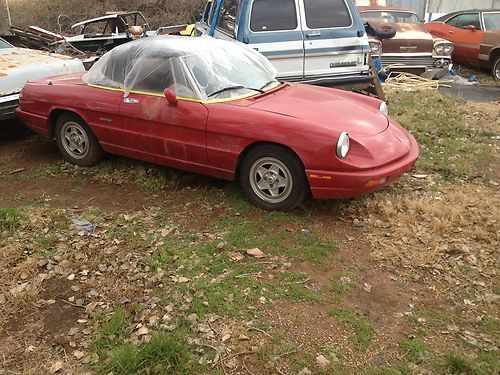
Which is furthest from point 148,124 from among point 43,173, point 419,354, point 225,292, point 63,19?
point 63,19

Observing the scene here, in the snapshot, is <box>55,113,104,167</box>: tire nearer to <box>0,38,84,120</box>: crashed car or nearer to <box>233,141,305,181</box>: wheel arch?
<box>0,38,84,120</box>: crashed car

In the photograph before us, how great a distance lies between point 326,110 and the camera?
15.0 ft

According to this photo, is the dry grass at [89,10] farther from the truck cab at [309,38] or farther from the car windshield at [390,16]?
the truck cab at [309,38]

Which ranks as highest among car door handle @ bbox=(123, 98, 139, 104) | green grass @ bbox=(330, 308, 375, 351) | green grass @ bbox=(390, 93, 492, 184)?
car door handle @ bbox=(123, 98, 139, 104)

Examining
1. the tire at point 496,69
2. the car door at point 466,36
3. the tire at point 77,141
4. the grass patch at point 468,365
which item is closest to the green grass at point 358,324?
the grass patch at point 468,365

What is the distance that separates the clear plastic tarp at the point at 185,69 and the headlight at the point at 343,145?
122cm

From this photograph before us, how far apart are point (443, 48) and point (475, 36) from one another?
196 centimetres

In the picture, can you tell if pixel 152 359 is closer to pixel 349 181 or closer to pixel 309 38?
pixel 349 181

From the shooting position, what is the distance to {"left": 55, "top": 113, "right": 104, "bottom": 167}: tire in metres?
5.55

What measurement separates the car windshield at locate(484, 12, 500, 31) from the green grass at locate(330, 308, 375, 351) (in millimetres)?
11258

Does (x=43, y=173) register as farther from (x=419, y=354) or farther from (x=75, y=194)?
(x=419, y=354)

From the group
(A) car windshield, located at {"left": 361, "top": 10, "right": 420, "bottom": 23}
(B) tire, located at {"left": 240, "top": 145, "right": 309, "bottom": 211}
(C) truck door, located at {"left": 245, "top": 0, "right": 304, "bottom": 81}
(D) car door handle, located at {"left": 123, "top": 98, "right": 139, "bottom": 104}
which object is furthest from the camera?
(A) car windshield, located at {"left": 361, "top": 10, "right": 420, "bottom": 23}

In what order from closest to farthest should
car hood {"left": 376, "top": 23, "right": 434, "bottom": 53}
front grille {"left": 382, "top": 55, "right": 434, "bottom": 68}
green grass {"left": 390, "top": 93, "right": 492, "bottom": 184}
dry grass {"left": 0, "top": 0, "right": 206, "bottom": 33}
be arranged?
1. green grass {"left": 390, "top": 93, "right": 492, "bottom": 184}
2. car hood {"left": 376, "top": 23, "right": 434, "bottom": 53}
3. front grille {"left": 382, "top": 55, "right": 434, "bottom": 68}
4. dry grass {"left": 0, "top": 0, "right": 206, "bottom": 33}

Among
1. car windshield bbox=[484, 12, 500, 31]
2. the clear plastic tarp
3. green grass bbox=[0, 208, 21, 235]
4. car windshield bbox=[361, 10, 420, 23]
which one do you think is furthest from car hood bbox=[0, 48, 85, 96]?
car windshield bbox=[484, 12, 500, 31]
